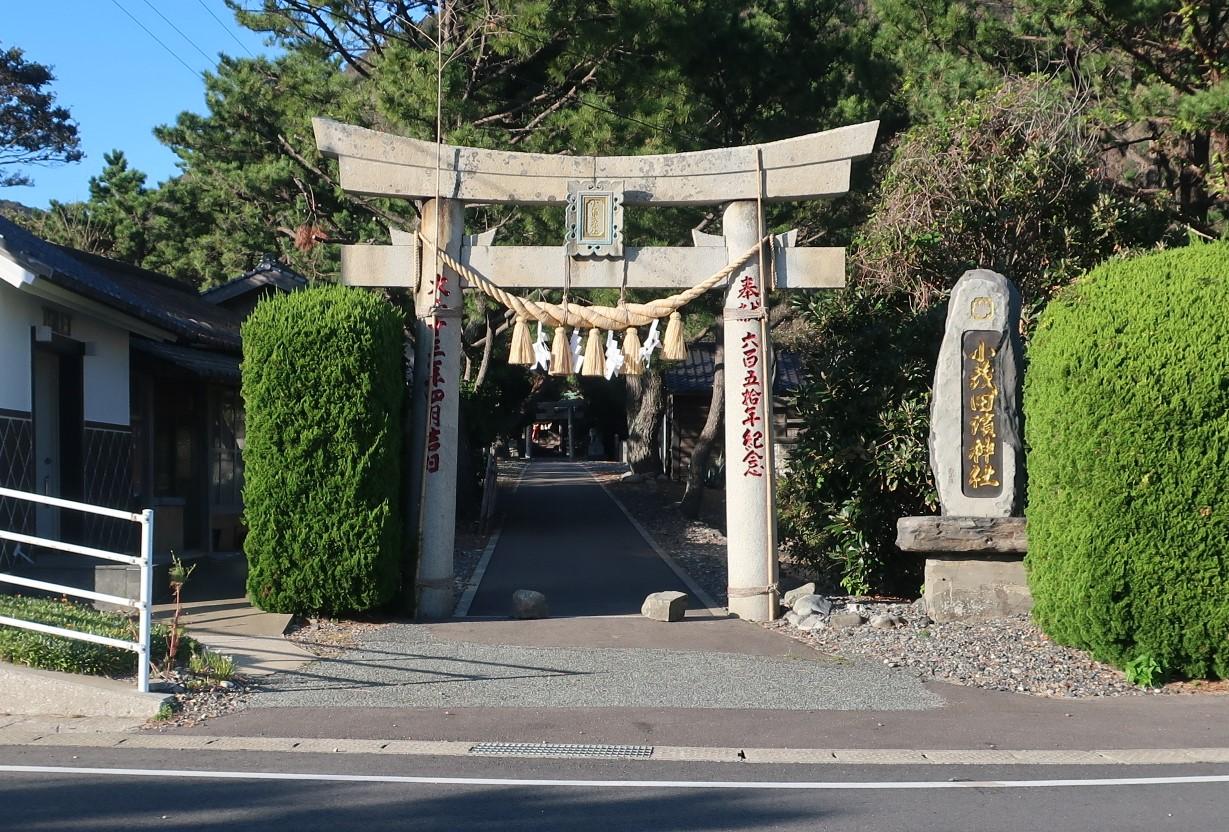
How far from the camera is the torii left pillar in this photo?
1297 centimetres

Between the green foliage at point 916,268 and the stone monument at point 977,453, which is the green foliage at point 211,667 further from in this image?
the green foliage at point 916,268

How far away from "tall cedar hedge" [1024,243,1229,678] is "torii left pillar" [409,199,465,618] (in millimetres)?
6360

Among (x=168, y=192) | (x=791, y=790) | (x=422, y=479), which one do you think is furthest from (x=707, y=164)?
(x=168, y=192)

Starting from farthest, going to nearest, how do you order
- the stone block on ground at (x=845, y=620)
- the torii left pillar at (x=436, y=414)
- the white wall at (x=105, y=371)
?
the white wall at (x=105, y=371)
the torii left pillar at (x=436, y=414)
the stone block on ground at (x=845, y=620)

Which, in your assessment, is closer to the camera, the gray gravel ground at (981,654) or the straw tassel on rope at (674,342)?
the gray gravel ground at (981,654)

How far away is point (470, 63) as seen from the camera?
19312 millimetres

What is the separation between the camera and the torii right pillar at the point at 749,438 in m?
13.2

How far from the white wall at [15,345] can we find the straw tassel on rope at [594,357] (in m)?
5.97

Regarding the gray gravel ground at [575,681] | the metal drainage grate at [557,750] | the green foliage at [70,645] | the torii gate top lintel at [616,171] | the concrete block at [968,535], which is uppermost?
the torii gate top lintel at [616,171]

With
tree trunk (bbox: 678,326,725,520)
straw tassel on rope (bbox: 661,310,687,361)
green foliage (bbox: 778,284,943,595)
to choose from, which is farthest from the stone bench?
tree trunk (bbox: 678,326,725,520)

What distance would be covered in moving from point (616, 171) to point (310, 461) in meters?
4.69

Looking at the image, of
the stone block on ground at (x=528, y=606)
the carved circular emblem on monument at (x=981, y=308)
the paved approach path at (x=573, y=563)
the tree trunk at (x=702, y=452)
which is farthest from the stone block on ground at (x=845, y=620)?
the tree trunk at (x=702, y=452)

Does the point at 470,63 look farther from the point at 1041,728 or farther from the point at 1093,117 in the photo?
the point at 1041,728

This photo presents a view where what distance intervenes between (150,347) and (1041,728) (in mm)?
11406
